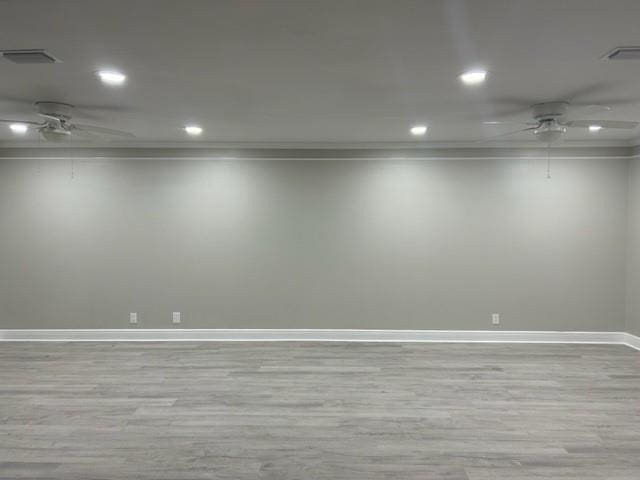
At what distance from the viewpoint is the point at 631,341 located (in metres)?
5.02

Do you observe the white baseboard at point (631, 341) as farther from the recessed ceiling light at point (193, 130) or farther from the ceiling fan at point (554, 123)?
the recessed ceiling light at point (193, 130)

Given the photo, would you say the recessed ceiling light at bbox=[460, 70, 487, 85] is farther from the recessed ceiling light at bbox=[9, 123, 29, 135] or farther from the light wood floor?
A: the recessed ceiling light at bbox=[9, 123, 29, 135]

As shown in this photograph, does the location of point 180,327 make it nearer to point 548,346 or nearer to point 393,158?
point 393,158

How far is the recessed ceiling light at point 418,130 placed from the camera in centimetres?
423

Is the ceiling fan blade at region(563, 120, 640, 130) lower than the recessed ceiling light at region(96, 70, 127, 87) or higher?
lower

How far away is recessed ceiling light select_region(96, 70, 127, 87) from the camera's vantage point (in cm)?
259

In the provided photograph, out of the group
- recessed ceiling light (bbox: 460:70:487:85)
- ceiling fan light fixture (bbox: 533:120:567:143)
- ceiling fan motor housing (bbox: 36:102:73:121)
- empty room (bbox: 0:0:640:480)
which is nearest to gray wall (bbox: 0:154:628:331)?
empty room (bbox: 0:0:640:480)

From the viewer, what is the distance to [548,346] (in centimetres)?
504

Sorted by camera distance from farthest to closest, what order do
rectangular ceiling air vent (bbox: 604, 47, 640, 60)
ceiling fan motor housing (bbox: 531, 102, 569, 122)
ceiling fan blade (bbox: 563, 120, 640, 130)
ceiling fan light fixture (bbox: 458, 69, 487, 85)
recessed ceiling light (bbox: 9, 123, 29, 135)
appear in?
recessed ceiling light (bbox: 9, 123, 29, 135) → ceiling fan motor housing (bbox: 531, 102, 569, 122) → ceiling fan blade (bbox: 563, 120, 640, 130) → ceiling fan light fixture (bbox: 458, 69, 487, 85) → rectangular ceiling air vent (bbox: 604, 47, 640, 60)

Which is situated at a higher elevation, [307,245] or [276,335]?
[307,245]

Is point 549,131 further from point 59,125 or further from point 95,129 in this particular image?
point 59,125

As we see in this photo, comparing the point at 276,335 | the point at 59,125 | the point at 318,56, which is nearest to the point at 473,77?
the point at 318,56

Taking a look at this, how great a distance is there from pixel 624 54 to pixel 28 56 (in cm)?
321

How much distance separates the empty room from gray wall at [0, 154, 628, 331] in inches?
1.1
